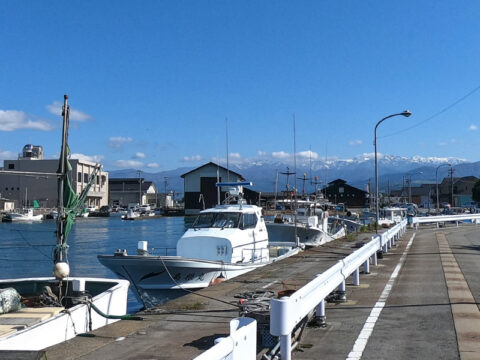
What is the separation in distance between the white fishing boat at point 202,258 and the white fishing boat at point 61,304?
9.77 feet

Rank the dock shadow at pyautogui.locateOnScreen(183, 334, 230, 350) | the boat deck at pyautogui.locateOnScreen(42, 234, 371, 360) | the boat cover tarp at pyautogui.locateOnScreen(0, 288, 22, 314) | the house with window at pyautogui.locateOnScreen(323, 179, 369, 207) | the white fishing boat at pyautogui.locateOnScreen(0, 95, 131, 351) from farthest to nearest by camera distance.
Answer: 1. the house with window at pyautogui.locateOnScreen(323, 179, 369, 207)
2. the boat cover tarp at pyautogui.locateOnScreen(0, 288, 22, 314)
3. the white fishing boat at pyautogui.locateOnScreen(0, 95, 131, 351)
4. the dock shadow at pyautogui.locateOnScreen(183, 334, 230, 350)
5. the boat deck at pyautogui.locateOnScreen(42, 234, 371, 360)

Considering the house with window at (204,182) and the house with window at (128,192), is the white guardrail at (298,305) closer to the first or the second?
the house with window at (204,182)

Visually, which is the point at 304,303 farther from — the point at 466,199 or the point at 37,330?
the point at 466,199

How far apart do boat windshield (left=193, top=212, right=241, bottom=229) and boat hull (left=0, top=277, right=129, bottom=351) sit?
8.25 metres

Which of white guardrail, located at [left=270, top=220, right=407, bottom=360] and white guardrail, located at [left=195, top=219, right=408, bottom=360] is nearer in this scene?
white guardrail, located at [left=195, top=219, right=408, bottom=360]

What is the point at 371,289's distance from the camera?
1184 cm

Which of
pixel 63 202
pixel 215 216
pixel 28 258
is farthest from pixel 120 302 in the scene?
pixel 28 258

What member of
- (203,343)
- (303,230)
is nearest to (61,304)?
(203,343)

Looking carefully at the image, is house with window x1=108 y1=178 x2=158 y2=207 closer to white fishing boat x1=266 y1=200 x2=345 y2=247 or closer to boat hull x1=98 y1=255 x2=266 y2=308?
white fishing boat x1=266 y1=200 x2=345 y2=247

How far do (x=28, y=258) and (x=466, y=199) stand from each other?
114 metres

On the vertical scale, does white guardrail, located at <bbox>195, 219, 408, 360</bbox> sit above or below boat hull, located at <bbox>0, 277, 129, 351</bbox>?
above

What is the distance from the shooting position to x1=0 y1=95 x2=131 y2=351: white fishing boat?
8.55 metres

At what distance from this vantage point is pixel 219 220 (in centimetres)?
2080

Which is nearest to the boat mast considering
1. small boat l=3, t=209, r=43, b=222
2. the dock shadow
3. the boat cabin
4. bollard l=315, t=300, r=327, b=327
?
the dock shadow
